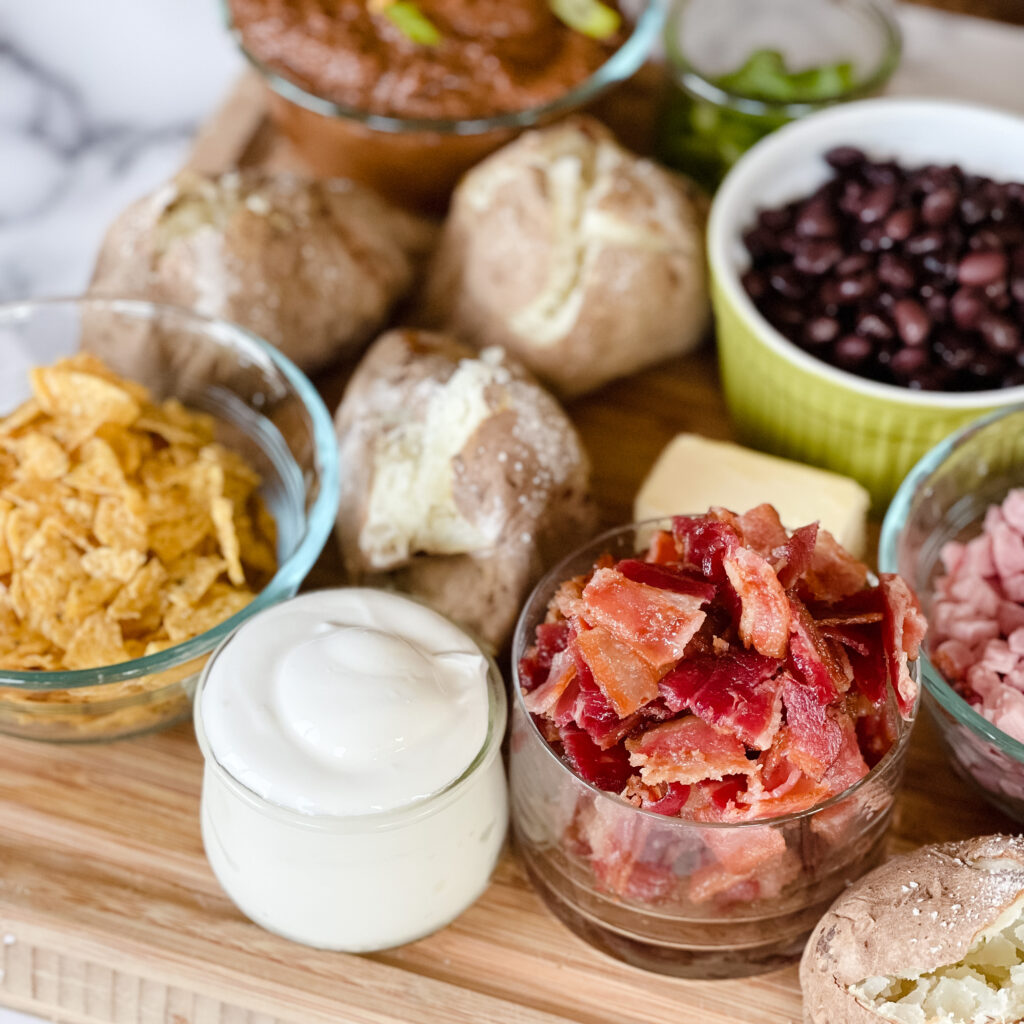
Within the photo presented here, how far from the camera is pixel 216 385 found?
2.04 meters

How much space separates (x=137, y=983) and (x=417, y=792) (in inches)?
19.1

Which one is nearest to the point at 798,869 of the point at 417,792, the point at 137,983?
the point at 417,792

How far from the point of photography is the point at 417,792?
52.9 inches

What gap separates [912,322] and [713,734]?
86cm

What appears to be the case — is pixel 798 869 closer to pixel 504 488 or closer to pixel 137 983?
pixel 504 488

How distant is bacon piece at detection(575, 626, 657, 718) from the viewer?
1.30 meters

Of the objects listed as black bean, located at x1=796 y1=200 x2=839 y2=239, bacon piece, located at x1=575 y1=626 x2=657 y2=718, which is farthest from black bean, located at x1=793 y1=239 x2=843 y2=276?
bacon piece, located at x1=575 y1=626 x2=657 y2=718

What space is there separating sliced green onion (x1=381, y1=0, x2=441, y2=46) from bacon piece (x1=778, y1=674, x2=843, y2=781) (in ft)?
4.86

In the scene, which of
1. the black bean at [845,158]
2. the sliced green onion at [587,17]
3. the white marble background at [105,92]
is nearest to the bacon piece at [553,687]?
the black bean at [845,158]

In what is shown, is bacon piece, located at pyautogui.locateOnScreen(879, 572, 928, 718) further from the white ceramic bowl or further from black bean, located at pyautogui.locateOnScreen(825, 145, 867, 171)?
black bean, located at pyautogui.locateOnScreen(825, 145, 867, 171)

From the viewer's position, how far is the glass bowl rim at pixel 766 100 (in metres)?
2.28

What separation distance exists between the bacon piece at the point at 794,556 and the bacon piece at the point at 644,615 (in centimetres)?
9

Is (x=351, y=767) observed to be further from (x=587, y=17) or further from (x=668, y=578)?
(x=587, y=17)

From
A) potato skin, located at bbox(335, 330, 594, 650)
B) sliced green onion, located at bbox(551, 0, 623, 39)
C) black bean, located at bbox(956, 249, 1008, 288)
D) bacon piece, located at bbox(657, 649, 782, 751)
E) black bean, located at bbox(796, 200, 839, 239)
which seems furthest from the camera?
sliced green onion, located at bbox(551, 0, 623, 39)
